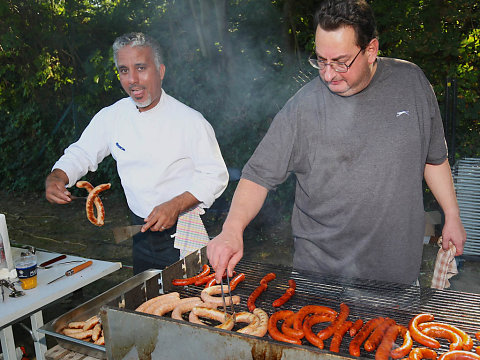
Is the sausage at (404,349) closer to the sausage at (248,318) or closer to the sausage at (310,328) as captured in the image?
the sausage at (310,328)

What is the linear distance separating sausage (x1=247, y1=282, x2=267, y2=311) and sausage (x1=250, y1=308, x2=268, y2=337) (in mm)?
56

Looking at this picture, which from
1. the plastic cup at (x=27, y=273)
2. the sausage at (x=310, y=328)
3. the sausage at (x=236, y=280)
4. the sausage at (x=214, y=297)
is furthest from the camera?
the plastic cup at (x=27, y=273)

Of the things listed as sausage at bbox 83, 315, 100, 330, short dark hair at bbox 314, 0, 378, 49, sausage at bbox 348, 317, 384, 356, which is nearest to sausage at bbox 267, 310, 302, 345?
sausage at bbox 348, 317, 384, 356

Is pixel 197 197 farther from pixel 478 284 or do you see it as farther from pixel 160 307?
pixel 478 284

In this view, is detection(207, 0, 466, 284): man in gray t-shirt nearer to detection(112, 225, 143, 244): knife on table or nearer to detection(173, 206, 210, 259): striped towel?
detection(112, 225, 143, 244): knife on table

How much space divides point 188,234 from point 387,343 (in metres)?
1.94

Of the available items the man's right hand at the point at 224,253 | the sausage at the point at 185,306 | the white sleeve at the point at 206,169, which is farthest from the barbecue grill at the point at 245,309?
the white sleeve at the point at 206,169

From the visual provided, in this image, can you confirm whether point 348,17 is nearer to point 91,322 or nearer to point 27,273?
point 91,322

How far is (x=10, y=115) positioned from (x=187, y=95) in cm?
645

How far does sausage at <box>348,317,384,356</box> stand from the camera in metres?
1.93

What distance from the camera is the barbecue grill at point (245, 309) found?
174 centimetres

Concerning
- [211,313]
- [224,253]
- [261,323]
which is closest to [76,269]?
[211,313]

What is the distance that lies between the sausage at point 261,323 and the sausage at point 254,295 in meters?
0.06

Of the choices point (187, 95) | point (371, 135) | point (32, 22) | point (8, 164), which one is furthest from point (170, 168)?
point (8, 164)
